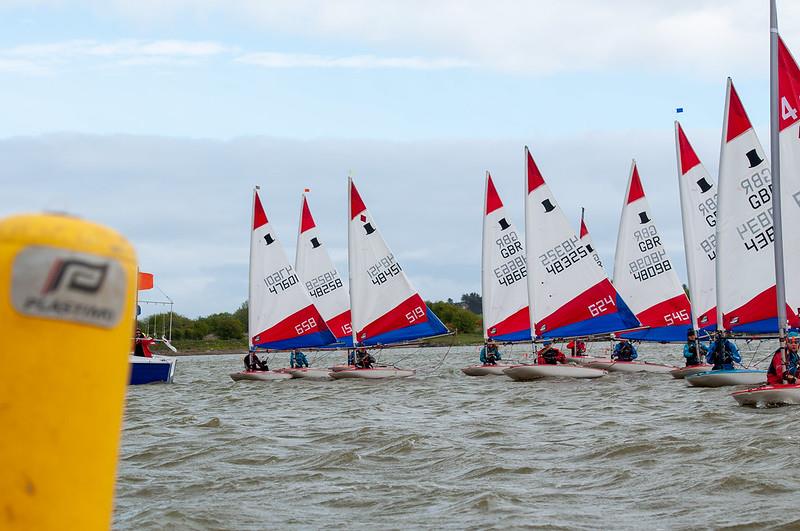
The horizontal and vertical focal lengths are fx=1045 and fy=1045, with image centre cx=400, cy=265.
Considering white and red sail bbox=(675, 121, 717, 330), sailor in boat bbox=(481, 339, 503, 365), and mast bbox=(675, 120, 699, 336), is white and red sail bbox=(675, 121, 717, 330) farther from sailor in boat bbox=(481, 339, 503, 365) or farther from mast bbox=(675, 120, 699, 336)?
sailor in boat bbox=(481, 339, 503, 365)

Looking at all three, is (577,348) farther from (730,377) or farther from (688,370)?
(730,377)

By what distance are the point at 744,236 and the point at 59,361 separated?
20471 millimetres

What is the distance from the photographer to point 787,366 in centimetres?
1777

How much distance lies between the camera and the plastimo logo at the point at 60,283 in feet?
9.21

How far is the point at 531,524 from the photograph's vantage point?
332 inches

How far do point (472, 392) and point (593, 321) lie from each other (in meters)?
7.99

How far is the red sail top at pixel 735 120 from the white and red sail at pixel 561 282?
35.2ft

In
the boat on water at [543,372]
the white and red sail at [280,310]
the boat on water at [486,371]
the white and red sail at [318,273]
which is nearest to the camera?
the boat on water at [543,372]

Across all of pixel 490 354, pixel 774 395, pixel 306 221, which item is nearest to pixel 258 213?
pixel 306 221

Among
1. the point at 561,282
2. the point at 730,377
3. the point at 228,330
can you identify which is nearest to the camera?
the point at 730,377

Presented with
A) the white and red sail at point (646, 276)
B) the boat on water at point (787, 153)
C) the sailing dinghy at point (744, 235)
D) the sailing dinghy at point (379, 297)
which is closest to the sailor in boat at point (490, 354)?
the sailing dinghy at point (379, 297)

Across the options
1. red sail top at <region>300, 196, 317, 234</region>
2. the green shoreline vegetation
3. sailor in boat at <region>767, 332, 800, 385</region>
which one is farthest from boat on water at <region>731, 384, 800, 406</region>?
the green shoreline vegetation

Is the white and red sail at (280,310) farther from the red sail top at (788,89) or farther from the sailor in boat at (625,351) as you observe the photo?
the red sail top at (788,89)

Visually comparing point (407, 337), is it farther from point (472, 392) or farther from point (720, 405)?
point (720, 405)
